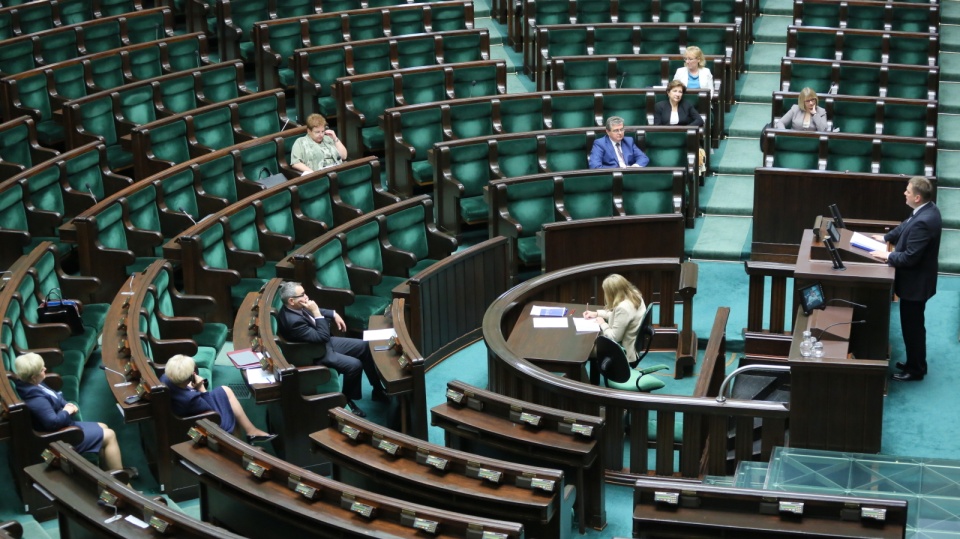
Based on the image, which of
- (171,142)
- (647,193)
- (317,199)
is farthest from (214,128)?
(647,193)

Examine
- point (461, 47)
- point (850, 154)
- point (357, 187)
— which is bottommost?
point (357, 187)

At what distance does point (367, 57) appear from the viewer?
7.03 metres

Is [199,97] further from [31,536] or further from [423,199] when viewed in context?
[31,536]

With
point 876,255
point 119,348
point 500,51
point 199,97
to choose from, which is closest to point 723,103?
point 500,51

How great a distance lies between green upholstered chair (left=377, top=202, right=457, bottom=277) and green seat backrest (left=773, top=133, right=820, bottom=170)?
166 cm

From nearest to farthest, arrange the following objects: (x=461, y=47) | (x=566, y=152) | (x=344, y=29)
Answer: (x=566, y=152)
(x=461, y=47)
(x=344, y=29)

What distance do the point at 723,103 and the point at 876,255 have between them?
2.31m

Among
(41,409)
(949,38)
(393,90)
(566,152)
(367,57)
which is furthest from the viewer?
(949,38)

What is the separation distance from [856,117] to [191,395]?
3.81 metres

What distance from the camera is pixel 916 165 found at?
5.91 m

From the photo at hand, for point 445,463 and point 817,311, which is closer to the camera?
point 445,463

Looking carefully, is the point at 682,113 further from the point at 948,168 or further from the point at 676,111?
the point at 948,168

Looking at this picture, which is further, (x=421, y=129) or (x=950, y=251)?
(x=421, y=129)

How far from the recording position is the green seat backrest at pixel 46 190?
18.1ft
